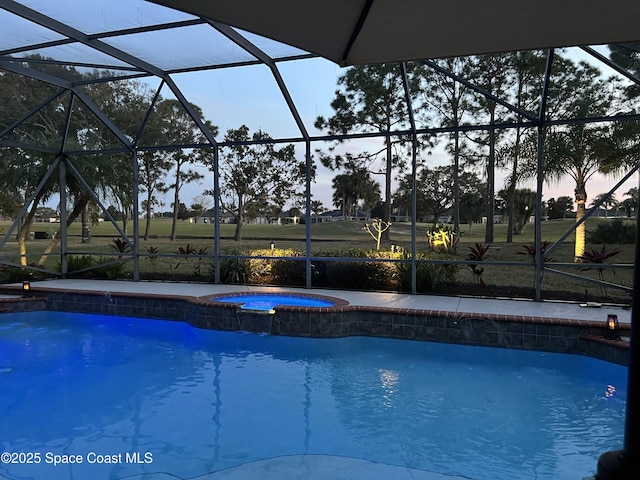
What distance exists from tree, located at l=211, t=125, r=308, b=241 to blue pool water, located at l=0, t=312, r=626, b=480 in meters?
7.25

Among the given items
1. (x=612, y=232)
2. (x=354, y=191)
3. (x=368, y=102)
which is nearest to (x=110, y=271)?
(x=354, y=191)

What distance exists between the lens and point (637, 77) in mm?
6750

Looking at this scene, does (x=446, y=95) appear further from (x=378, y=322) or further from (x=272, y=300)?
(x=272, y=300)

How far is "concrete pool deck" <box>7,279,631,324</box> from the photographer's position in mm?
7008

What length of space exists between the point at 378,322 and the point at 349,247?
5.63 meters

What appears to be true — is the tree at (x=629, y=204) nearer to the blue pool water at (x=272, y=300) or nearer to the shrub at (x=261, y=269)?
the blue pool water at (x=272, y=300)

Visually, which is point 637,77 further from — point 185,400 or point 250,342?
point 185,400

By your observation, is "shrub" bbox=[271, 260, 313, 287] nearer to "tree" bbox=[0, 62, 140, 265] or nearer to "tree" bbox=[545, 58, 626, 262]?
"tree" bbox=[0, 62, 140, 265]

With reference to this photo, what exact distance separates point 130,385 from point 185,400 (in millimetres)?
930

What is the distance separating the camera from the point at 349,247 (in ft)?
41.7

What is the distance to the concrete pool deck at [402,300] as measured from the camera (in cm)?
701

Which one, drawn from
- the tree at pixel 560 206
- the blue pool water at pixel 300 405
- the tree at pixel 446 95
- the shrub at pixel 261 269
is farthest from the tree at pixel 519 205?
the shrub at pixel 261 269

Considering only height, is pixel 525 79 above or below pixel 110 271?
above

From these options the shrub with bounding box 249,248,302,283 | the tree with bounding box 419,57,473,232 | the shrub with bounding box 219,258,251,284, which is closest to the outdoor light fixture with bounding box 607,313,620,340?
the tree with bounding box 419,57,473,232
